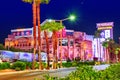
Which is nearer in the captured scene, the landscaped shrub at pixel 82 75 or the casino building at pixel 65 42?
the landscaped shrub at pixel 82 75

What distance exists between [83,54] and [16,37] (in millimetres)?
33422

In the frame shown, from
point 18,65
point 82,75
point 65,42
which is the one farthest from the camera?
point 65,42

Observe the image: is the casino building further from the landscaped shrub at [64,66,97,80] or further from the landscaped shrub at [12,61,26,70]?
the landscaped shrub at [64,66,97,80]

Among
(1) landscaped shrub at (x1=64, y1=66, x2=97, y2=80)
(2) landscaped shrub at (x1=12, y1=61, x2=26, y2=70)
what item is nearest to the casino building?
(2) landscaped shrub at (x1=12, y1=61, x2=26, y2=70)

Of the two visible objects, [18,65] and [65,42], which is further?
[65,42]

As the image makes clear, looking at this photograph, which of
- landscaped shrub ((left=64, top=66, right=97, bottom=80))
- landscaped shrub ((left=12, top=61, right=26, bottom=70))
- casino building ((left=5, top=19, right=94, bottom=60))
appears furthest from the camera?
casino building ((left=5, top=19, right=94, bottom=60))

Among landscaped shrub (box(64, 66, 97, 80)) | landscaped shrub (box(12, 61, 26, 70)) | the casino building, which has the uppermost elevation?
the casino building

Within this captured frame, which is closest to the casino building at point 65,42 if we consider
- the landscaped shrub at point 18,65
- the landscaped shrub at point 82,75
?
the landscaped shrub at point 18,65

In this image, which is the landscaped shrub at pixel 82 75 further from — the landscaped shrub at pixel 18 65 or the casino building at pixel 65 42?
the casino building at pixel 65 42

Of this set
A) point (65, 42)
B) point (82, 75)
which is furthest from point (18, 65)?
point (65, 42)

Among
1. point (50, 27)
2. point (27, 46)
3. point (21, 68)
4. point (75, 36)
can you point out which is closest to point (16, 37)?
point (27, 46)

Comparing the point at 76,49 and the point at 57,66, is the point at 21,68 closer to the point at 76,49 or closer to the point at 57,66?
the point at 57,66

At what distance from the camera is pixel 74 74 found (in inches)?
337

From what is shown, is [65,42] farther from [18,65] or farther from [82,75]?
[82,75]
